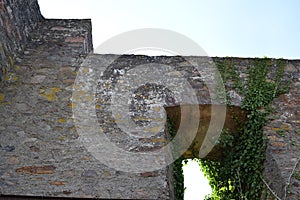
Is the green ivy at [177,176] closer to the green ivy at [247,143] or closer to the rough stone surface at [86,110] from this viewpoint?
the rough stone surface at [86,110]

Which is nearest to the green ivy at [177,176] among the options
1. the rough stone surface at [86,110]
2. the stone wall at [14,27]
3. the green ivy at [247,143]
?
the rough stone surface at [86,110]

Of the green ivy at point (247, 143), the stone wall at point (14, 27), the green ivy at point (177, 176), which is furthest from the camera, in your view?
the stone wall at point (14, 27)

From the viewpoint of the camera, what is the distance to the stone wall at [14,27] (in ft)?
13.9

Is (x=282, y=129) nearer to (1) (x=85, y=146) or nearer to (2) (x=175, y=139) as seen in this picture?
(2) (x=175, y=139)

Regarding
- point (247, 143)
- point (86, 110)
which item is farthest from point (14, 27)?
point (247, 143)

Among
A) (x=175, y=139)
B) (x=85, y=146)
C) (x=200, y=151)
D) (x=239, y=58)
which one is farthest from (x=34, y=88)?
(x=239, y=58)

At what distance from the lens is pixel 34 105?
13.5 feet

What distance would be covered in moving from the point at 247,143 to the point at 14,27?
291cm

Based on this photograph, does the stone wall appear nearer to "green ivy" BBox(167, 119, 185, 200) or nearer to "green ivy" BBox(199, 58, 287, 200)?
"green ivy" BBox(167, 119, 185, 200)

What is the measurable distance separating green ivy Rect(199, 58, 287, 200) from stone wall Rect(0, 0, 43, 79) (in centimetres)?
238

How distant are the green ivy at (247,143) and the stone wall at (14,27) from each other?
2.38 metres

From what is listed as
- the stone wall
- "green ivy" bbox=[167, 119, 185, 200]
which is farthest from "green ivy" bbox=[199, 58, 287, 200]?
the stone wall

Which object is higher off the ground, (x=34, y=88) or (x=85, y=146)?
(x=34, y=88)

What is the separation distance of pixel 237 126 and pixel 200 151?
530mm
